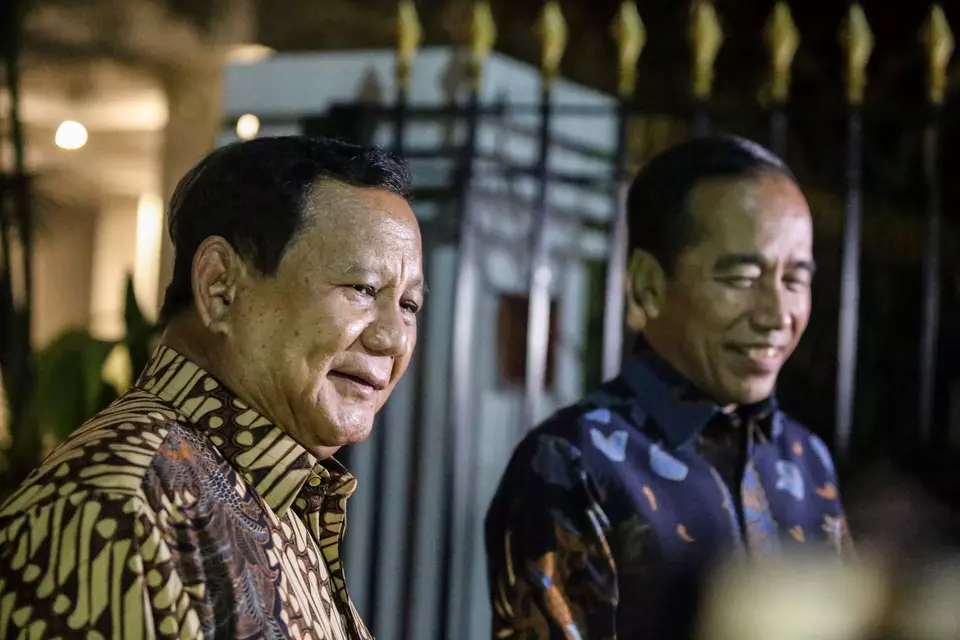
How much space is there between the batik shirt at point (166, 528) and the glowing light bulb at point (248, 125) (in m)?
1.98

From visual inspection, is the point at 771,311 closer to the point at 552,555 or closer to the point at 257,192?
the point at 552,555

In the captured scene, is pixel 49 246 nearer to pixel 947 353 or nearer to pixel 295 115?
pixel 295 115

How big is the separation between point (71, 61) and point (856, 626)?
12.6 feet

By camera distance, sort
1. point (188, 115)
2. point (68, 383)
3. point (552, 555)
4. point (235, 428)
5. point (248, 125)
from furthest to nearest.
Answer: point (188, 115), point (68, 383), point (248, 125), point (552, 555), point (235, 428)

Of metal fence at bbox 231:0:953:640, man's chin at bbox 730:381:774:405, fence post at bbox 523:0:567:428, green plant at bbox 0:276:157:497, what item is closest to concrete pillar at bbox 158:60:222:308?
green plant at bbox 0:276:157:497

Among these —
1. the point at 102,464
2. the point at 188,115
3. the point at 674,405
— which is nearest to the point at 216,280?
the point at 102,464

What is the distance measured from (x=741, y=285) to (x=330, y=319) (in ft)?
2.88

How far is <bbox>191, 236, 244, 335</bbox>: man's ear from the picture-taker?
122 cm

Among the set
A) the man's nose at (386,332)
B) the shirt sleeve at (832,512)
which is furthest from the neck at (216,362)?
the shirt sleeve at (832,512)

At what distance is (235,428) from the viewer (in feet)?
3.95

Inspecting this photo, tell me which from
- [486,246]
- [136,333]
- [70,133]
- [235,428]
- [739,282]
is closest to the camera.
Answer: [235,428]

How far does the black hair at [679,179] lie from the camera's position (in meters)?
1.95

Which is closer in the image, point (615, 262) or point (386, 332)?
point (386, 332)

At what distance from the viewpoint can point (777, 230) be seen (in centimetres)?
191
